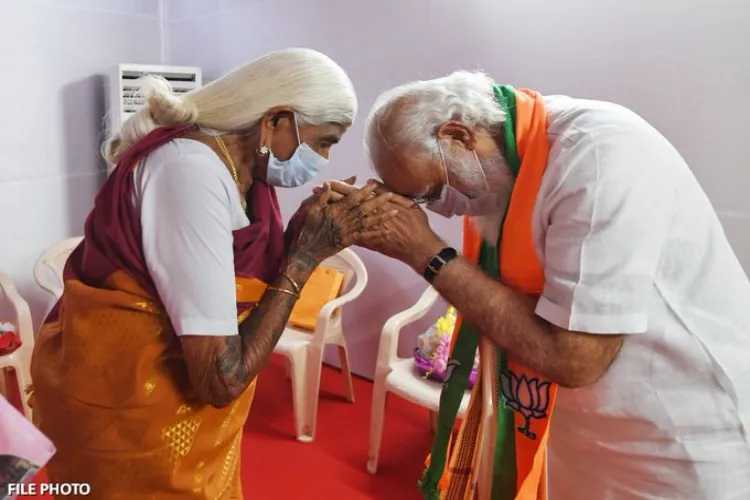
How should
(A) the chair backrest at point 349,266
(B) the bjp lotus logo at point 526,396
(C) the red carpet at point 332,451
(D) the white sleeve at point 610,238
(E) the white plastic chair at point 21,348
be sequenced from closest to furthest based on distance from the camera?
(D) the white sleeve at point 610,238 < (B) the bjp lotus logo at point 526,396 < (C) the red carpet at point 332,451 < (E) the white plastic chair at point 21,348 < (A) the chair backrest at point 349,266

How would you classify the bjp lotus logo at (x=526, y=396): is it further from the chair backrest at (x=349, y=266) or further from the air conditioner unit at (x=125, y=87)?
the air conditioner unit at (x=125, y=87)

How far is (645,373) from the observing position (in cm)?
113

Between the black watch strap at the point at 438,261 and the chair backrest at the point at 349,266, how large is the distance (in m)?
2.01

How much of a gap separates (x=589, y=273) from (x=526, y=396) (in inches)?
15.7

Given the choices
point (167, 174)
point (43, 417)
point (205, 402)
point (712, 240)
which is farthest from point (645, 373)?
point (43, 417)

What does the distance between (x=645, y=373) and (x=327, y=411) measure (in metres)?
2.28

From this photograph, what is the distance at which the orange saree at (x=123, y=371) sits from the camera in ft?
A: 4.02

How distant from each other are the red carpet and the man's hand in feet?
5.13

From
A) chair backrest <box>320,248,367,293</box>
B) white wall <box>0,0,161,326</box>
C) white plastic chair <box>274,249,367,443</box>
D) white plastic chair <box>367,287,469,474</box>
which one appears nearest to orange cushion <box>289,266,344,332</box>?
chair backrest <box>320,248,367,293</box>

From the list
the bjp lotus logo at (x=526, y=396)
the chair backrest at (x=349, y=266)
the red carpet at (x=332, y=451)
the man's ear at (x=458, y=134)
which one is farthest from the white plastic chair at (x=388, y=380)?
the man's ear at (x=458, y=134)

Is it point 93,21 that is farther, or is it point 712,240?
point 93,21

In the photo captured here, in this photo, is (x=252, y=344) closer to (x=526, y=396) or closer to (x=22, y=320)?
(x=526, y=396)

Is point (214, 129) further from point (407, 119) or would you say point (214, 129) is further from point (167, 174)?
point (407, 119)

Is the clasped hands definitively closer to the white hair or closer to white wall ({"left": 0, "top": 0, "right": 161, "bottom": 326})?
the white hair
